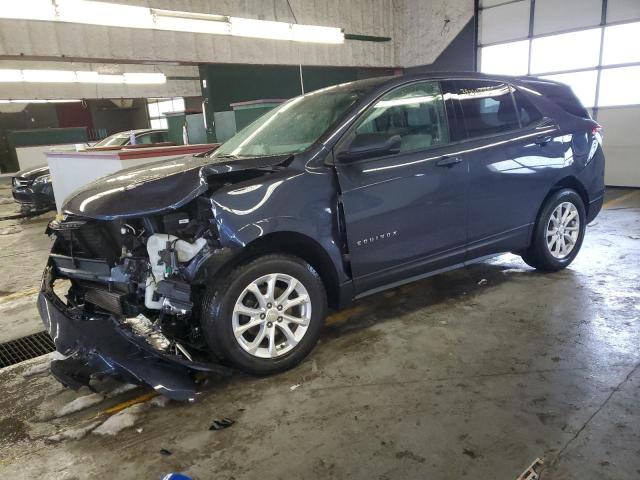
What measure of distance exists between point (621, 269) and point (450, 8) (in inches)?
360

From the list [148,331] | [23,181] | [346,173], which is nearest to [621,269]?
[346,173]

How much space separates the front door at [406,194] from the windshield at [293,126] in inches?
8.7

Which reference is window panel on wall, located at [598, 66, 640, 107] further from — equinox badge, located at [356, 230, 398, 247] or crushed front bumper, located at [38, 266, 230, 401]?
crushed front bumper, located at [38, 266, 230, 401]

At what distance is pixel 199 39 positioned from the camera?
977cm

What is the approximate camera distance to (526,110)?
3633 mm

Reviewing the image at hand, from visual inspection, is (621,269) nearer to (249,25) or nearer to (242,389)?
(242,389)

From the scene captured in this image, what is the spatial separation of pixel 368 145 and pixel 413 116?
622 mm

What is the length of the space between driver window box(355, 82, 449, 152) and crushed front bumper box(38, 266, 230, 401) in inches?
69.9

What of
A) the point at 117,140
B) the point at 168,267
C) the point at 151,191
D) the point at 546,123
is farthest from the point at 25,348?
the point at 117,140

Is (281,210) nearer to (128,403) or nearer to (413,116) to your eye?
(413,116)

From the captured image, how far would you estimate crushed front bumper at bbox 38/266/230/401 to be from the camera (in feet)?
7.71

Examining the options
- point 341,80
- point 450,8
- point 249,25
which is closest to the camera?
point 249,25

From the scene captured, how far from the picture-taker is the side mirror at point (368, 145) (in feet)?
8.79

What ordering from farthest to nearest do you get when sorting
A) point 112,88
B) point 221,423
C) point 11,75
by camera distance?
point 112,88 < point 11,75 < point 221,423
